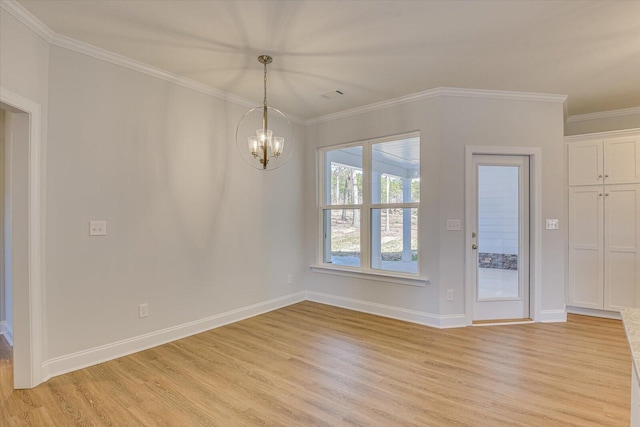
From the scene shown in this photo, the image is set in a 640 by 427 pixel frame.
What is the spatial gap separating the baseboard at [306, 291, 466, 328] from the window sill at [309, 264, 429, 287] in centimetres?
32

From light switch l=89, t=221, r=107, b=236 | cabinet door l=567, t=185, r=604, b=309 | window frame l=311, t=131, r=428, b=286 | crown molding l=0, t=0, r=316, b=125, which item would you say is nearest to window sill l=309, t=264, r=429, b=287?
window frame l=311, t=131, r=428, b=286

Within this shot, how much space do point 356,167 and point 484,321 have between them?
95.4 inches

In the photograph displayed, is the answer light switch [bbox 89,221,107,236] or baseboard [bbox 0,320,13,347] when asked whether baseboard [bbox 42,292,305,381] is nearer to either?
light switch [bbox 89,221,107,236]

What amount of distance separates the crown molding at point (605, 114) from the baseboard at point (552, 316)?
266cm

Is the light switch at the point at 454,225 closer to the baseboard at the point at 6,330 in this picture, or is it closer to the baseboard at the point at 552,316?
the baseboard at the point at 552,316

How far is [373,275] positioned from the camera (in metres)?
4.23

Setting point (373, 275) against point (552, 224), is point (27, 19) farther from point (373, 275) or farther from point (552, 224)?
point (552, 224)

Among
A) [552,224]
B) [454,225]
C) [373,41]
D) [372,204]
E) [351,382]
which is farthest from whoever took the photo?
[372,204]

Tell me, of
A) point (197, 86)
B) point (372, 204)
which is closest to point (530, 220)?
point (372, 204)

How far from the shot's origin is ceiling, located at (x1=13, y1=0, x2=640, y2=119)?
227 centimetres

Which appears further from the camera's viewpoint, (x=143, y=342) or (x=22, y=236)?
(x=143, y=342)

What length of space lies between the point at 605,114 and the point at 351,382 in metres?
4.81

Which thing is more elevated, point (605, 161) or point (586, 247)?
point (605, 161)

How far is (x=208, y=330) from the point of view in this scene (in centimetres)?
362
